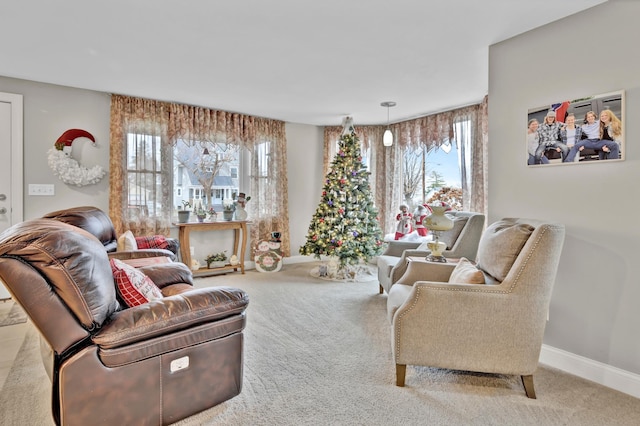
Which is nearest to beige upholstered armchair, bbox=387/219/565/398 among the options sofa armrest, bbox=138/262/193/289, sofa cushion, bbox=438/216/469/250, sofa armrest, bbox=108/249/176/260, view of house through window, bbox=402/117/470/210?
sofa cushion, bbox=438/216/469/250

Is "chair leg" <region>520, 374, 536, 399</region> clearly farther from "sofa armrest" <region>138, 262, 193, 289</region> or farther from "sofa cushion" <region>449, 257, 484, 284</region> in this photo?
"sofa armrest" <region>138, 262, 193, 289</region>

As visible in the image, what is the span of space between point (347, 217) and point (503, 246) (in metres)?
2.99

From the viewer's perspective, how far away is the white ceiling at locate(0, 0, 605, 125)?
2.35m

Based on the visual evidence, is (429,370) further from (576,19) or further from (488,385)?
(576,19)

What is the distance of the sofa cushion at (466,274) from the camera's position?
2.16 m

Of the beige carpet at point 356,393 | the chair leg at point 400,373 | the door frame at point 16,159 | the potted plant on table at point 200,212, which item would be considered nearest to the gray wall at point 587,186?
the beige carpet at point 356,393

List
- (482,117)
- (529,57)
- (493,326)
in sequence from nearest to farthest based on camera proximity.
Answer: (493,326), (529,57), (482,117)

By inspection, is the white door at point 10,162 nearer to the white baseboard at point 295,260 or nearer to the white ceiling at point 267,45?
the white ceiling at point 267,45

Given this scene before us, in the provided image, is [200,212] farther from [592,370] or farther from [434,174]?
[592,370]

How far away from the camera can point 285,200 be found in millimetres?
5914

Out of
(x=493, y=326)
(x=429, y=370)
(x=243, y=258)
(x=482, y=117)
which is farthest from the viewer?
(x=243, y=258)

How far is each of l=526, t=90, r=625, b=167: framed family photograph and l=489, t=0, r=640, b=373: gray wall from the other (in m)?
0.04

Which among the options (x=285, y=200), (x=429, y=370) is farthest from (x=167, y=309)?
(x=285, y=200)

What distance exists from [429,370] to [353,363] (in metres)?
0.52
